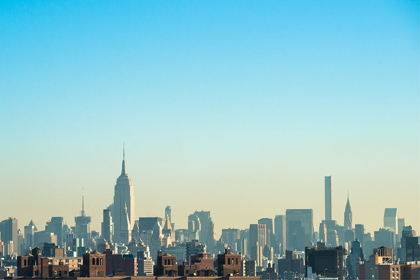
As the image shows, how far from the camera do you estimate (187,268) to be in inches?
5059

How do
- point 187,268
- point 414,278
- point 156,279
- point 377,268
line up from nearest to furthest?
point 156,279, point 187,268, point 414,278, point 377,268

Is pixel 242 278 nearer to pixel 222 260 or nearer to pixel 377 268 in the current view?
pixel 222 260

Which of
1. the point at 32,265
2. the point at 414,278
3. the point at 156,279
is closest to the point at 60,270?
the point at 32,265

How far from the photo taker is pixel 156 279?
396 feet

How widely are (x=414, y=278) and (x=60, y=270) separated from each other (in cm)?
4438

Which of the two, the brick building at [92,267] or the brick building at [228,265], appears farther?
the brick building at [228,265]

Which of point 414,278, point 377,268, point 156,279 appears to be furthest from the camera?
point 377,268

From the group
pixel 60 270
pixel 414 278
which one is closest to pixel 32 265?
pixel 60 270

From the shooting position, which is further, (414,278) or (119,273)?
(414,278)

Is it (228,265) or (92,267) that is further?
(228,265)

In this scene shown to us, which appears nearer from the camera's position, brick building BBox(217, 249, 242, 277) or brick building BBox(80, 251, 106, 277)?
brick building BBox(80, 251, 106, 277)

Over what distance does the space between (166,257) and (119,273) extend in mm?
5703

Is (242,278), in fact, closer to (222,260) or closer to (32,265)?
(222,260)

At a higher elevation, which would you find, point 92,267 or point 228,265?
point 228,265
